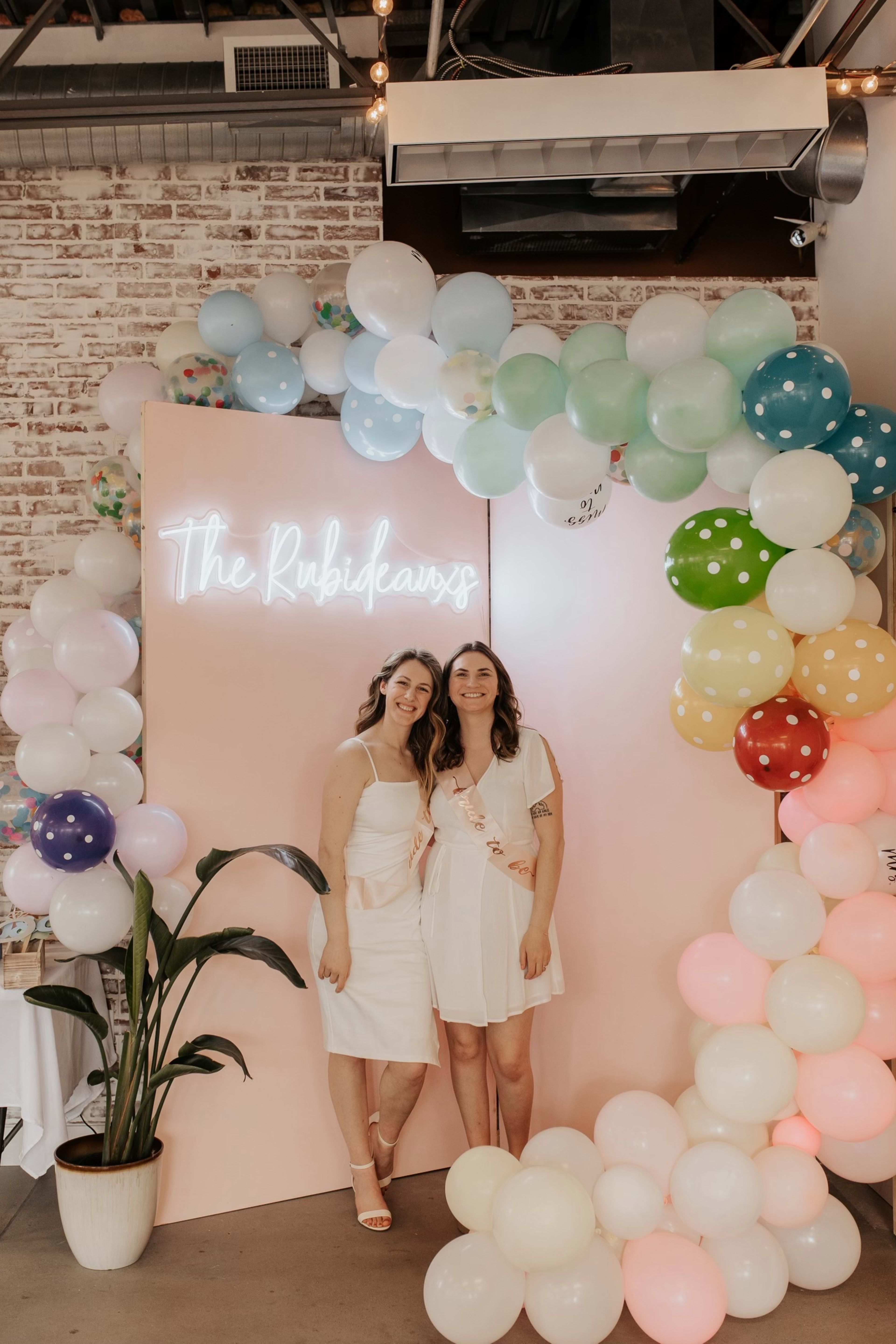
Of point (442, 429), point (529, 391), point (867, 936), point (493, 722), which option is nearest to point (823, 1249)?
point (867, 936)

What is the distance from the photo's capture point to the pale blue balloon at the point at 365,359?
3131 millimetres

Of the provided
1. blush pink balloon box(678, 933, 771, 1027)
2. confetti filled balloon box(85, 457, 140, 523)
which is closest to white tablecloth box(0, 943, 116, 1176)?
confetti filled balloon box(85, 457, 140, 523)

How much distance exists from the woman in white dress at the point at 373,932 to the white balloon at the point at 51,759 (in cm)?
71

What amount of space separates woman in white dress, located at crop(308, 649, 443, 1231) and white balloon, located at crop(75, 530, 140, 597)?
2.94 feet

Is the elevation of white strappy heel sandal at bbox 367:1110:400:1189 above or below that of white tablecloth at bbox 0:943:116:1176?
below

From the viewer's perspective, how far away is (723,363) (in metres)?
2.61

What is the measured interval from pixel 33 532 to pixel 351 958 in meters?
1.95

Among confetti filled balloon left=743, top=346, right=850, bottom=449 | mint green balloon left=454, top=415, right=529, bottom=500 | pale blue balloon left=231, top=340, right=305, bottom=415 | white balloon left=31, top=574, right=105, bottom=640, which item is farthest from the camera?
pale blue balloon left=231, top=340, right=305, bottom=415

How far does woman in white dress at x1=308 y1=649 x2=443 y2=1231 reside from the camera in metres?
3.03

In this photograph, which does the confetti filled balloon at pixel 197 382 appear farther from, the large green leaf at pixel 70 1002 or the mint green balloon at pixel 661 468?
the large green leaf at pixel 70 1002

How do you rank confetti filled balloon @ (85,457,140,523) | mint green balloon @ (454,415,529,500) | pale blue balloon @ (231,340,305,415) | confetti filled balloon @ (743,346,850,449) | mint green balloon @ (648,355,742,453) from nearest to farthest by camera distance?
1. confetti filled balloon @ (743,346,850,449)
2. mint green balloon @ (648,355,742,453)
3. mint green balloon @ (454,415,529,500)
4. pale blue balloon @ (231,340,305,415)
5. confetti filled balloon @ (85,457,140,523)

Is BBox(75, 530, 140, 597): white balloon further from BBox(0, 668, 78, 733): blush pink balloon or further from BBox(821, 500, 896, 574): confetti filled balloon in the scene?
BBox(821, 500, 896, 574): confetti filled balloon

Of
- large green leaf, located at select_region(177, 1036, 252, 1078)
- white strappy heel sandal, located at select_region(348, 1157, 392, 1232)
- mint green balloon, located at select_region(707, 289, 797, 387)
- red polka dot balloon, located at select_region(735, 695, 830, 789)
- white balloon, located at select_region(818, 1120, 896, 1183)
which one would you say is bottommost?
white strappy heel sandal, located at select_region(348, 1157, 392, 1232)

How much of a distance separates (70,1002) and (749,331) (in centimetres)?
254
